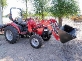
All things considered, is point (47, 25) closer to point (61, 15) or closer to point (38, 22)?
point (38, 22)

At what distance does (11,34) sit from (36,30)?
46.1 inches

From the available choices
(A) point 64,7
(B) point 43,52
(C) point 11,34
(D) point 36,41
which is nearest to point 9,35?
(C) point 11,34

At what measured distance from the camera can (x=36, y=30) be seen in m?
6.23

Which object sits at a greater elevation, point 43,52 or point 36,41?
point 36,41

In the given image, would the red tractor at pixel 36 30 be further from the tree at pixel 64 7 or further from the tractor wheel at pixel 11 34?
the tree at pixel 64 7

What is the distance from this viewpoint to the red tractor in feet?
18.3

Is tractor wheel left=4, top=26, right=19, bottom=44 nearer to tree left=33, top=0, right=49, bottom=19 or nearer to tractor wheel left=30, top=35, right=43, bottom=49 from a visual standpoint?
tractor wheel left=30, top=35, right=43, bottom=49


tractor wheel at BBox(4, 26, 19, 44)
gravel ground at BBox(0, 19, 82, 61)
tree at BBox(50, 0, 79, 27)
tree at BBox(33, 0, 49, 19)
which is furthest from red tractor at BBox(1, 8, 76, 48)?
tree at BBox(33, 0, 49, 19)

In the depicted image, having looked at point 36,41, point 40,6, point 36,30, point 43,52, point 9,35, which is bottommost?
point 43,52

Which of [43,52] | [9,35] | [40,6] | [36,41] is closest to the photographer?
[43,52]

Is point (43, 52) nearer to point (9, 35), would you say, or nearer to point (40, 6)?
point (9, 35)

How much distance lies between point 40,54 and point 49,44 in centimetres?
109

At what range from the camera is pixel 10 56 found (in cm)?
546

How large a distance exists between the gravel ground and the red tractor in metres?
0.28
